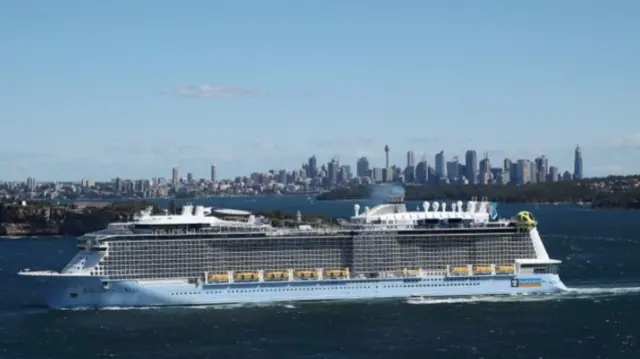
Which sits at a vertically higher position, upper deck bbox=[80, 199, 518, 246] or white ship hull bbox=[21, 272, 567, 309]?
upper deck bbox=[80, 199, 518, 246]

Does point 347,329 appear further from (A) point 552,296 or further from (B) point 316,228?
(A) point 552,296

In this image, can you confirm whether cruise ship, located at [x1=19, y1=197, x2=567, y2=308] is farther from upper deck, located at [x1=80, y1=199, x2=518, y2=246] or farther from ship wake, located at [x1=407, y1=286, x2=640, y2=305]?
ship wake, located at [x1=407, y1=286, x2=640, y2=305]

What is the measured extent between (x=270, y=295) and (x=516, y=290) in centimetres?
1259

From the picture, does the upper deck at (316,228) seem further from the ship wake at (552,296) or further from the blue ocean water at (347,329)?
the blue ocean water at (347,329)

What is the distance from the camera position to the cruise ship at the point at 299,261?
51344mm

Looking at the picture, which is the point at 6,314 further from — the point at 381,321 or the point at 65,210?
the point at 65,210

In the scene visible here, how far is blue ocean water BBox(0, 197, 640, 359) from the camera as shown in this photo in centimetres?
4194

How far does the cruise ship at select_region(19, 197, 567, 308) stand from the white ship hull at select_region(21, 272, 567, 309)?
0.05 metres

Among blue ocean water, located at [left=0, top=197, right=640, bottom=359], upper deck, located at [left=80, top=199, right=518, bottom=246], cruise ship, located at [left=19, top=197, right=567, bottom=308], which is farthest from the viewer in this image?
upper deck, located at [left=80, top=199, right=518, bottom=246]

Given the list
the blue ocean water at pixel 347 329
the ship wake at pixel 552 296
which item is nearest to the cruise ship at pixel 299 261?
the ship wake at pixel 552 296

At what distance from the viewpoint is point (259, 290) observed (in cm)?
5262

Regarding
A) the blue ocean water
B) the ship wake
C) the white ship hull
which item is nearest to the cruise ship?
the white ship hull

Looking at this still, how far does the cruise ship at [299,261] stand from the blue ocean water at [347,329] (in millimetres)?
1056

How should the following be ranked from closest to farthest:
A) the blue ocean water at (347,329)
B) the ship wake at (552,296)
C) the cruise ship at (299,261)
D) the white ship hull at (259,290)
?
1. the blue ocean water at (347,329)
2. the white ship hull at (259,290)
3. the cruise ship at (299,261)
4. the ship wake at (552,296)
